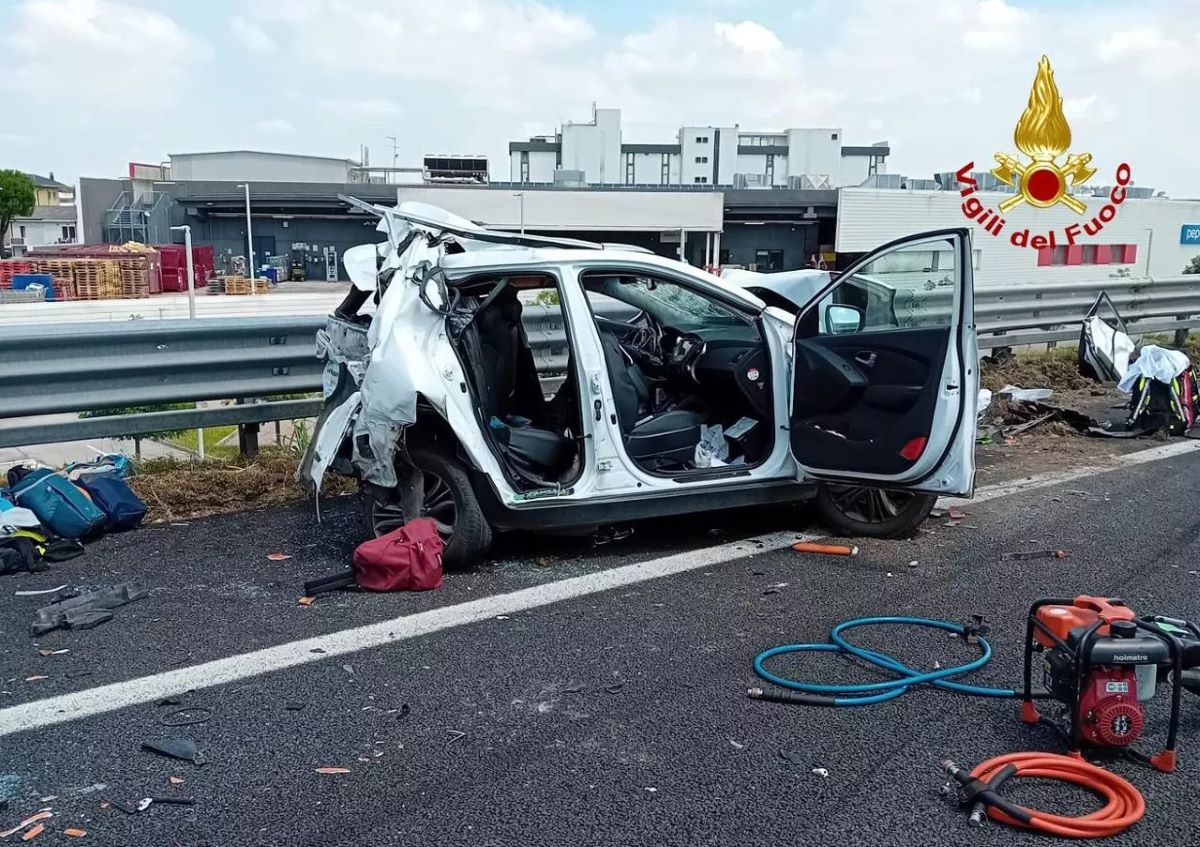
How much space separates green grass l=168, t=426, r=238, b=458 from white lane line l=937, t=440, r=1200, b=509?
16.7ft

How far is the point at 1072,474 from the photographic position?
7297 mm

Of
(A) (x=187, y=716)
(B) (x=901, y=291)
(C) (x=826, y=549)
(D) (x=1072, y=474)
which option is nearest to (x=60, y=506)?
(A) (x=187, y=716)

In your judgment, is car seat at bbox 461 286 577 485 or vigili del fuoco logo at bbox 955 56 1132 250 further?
vigili del fuoco logo at bbox 955 56 1132 250

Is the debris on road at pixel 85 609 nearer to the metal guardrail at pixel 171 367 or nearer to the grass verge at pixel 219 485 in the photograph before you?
the grass verge at pixel 219 485

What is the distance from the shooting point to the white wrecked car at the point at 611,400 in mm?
5090

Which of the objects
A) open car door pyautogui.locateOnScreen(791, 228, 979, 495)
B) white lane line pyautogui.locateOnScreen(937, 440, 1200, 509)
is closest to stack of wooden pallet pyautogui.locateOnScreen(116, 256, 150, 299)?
white lane line pyautogui.locateOnScreen(937, 440, 1200, 509)

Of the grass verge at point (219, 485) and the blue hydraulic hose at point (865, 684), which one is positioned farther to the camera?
the grass verge at point (219, 485)

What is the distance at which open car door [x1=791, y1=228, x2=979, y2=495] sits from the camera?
16.5 ft

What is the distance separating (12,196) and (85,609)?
91943mm

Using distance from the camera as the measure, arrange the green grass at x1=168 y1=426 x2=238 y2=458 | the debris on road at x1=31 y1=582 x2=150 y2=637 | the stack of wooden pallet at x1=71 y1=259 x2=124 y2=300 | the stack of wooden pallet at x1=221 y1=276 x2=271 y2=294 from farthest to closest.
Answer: the stack of wooden pallet at x1=71 y1=259 x2=124 y2=300 < the stack of wooden pallet at x1=221 y1=276 x2=271 y2=294 < the green grass at x1=168 y1=426 x2=238 y2=458 < the debris on road at x1=31 y1=582 x2=150 y2=637

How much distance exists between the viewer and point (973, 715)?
11.8 feet

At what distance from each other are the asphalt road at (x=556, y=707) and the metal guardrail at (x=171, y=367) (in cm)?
100

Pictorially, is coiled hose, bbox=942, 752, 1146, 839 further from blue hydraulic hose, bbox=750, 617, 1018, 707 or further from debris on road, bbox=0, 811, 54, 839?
debris on road, bbox=0, 811, 54, 839

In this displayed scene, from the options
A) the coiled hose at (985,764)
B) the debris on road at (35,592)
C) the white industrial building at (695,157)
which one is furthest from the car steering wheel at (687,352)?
the white industrial building at (695,157)
